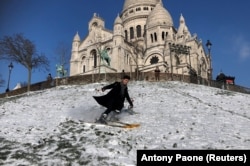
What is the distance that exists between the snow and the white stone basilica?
139ft

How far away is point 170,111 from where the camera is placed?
16266mm

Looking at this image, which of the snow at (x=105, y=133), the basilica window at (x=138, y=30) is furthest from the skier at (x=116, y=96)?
the basilica window at (x=138, y=30)

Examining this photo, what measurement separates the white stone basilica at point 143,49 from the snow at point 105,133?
42.4m

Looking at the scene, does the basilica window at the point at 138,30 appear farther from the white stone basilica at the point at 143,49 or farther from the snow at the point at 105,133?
the snow at the point at 105,133

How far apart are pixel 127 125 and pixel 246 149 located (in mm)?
4464

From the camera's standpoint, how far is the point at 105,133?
12023 millimetres

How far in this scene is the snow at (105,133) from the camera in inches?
391

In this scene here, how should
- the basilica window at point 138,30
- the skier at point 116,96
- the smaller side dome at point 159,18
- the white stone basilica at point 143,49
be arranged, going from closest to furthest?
the skier at point 116,96, the white stone basilica at point 143,49, the smaller side dome at point 159,18, the basilica window at point 138,30

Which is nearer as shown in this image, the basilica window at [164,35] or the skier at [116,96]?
the skier at [116,96]

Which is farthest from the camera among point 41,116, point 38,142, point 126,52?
point 126,52

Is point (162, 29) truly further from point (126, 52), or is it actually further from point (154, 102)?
point (154, 102)

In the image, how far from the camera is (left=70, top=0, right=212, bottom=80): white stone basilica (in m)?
61.9

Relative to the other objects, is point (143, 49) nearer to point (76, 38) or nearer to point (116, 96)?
point (76, 38)

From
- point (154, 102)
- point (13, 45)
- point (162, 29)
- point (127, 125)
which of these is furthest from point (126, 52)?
point (127, 125)
